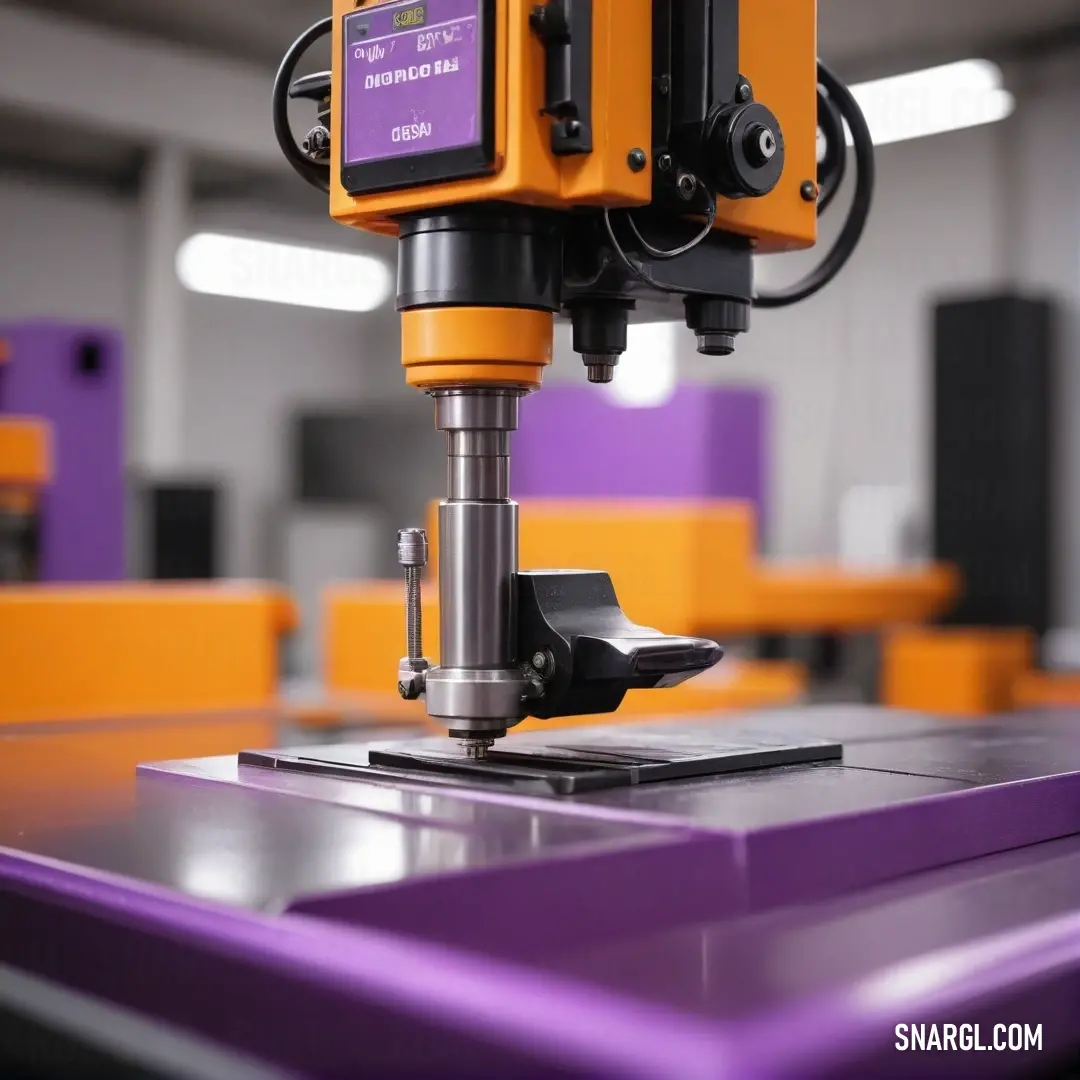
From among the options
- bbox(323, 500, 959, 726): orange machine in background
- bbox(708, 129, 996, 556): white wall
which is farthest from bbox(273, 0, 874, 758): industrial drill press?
bbox(708, 129, 996, 556): white wall

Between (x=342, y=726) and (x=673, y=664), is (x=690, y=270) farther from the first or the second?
(x=342, y=726)

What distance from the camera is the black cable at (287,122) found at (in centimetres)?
91

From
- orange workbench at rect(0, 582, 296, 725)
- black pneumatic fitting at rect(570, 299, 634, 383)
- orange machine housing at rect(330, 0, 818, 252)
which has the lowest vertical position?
orange workbench at rect(0, 582, 296, 725)

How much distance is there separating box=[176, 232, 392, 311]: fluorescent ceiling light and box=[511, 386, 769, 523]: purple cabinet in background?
2561mm

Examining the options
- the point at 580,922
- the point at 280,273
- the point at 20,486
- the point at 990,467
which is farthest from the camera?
the point at 280,273

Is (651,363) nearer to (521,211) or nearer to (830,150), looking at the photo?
(830,150)

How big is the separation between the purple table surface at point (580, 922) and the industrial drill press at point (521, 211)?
0.09m

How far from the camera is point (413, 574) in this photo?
82 cm

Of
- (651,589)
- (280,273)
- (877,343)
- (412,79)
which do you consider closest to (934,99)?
(877,343)

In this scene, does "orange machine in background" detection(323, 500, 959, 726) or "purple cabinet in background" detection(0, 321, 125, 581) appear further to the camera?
"purple cabinet in background" detection(0, 321, 125, 581)

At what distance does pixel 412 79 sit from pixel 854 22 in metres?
6.06

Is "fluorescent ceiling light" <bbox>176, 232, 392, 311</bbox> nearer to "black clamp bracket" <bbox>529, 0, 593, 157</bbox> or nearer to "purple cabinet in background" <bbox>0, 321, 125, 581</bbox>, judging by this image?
"purple cabinet in background" <bbox>0, 321, 125, 581</bbox>

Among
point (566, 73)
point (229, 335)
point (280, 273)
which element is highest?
point (280, 273)

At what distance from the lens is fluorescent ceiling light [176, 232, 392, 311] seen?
8500 mm
